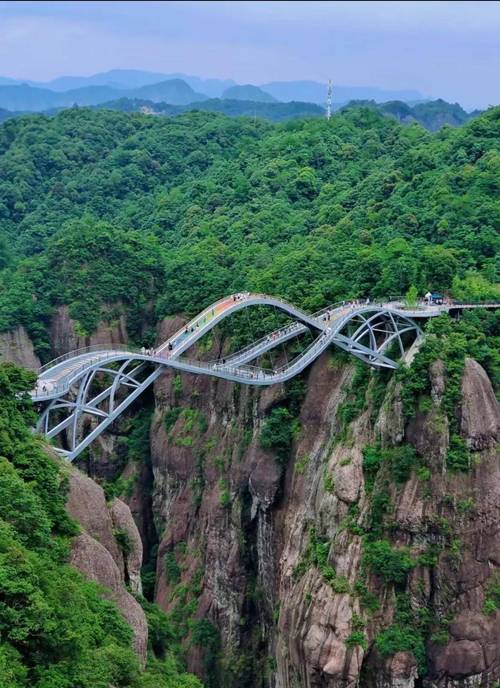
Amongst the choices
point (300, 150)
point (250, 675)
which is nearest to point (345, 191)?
point (300, 150)

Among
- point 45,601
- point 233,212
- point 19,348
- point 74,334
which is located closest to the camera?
point 45,601

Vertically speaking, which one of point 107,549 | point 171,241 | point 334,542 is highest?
point 107,549

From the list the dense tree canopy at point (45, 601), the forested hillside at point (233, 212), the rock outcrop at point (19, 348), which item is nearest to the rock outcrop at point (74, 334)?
the forested hillside at point (233, 212)

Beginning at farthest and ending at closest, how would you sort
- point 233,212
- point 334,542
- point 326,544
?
1. point 233,212
2. point 326,544
3. point 334,542

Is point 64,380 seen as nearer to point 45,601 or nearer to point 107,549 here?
point 107,549

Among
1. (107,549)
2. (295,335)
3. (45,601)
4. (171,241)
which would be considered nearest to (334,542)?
(295,335)

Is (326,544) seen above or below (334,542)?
below

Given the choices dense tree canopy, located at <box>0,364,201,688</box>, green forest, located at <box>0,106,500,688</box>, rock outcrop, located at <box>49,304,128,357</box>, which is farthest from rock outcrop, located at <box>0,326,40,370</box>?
dense tree canopy, located at <box>0,364,201,688</box>

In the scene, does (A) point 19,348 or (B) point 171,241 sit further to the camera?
(B) point 171,241
